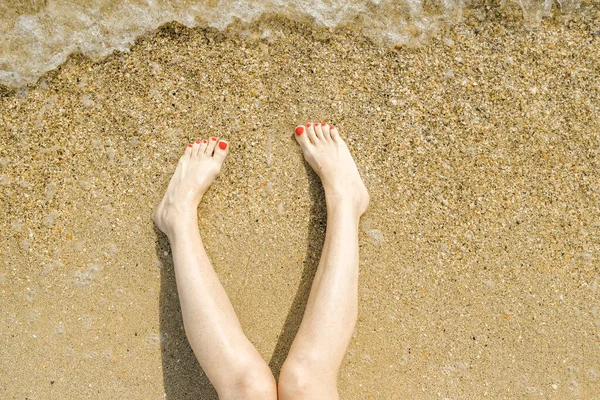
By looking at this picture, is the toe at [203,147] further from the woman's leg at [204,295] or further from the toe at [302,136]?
the toe at [302,136]

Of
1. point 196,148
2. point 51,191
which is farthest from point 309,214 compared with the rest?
point 51,191

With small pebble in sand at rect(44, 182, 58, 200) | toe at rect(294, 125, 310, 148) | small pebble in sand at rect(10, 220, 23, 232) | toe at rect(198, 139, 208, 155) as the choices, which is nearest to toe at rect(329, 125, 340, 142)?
toe at rect(294, 125, 310, 148)

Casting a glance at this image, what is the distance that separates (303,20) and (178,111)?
0.73m

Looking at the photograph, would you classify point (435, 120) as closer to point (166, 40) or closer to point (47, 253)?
point (166, 40)

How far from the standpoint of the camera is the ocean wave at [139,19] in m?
2.15

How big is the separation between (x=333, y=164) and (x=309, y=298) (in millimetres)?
619

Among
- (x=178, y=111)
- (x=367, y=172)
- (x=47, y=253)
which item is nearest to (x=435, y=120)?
(x=367, y=172)

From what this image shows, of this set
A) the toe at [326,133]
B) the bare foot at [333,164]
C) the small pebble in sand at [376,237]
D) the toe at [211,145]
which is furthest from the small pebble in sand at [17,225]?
the small pebble in sand at [376,237]

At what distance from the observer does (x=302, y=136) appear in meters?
2.13

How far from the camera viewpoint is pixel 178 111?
213 cm

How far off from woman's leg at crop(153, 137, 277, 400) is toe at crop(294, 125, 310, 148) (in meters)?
0.34

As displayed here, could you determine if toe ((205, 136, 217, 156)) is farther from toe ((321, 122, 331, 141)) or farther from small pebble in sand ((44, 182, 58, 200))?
small pebble in sand ((44, 182, 58, 200))

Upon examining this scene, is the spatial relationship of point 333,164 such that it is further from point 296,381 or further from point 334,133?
point 296,381

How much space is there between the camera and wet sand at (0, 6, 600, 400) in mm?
2125
